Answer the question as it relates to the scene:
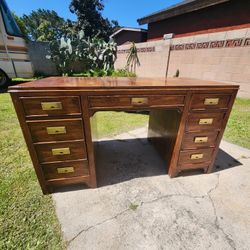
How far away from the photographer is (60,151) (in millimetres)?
1305

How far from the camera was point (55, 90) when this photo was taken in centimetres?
106

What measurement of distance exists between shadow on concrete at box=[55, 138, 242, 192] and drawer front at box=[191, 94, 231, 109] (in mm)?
830

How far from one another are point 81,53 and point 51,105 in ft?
20.8

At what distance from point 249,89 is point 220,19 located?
297 centimetres

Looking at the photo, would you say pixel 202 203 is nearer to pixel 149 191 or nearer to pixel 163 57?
pixel 149 191

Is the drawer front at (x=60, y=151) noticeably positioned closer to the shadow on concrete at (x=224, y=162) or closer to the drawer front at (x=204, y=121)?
the drawer front at (x=204, y=121)

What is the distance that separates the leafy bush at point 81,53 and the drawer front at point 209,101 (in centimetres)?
556

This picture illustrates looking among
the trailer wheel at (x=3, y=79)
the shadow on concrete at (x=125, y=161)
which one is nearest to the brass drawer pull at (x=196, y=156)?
the shadow on concrete at (x=125, y=161)

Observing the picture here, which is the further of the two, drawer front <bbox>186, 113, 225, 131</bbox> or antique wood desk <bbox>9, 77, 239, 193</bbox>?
drawer front <bbox>186, 113, 225, 131</bbox>

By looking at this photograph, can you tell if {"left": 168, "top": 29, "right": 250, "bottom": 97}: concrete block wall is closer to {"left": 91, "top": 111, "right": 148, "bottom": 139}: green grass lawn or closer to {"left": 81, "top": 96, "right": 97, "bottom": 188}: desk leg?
{"left": 91, "top": 111, "right": 148, "bottom": 139}: green grass lawn

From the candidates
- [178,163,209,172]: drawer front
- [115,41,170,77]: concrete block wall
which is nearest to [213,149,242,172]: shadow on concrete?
[178,163,209,172]: drawer front

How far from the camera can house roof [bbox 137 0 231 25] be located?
5.34 metres

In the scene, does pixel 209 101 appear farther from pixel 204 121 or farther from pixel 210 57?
pixel 210 57

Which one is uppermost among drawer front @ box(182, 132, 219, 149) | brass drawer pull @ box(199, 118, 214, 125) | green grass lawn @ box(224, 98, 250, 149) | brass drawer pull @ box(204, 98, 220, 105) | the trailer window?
the trailer window
